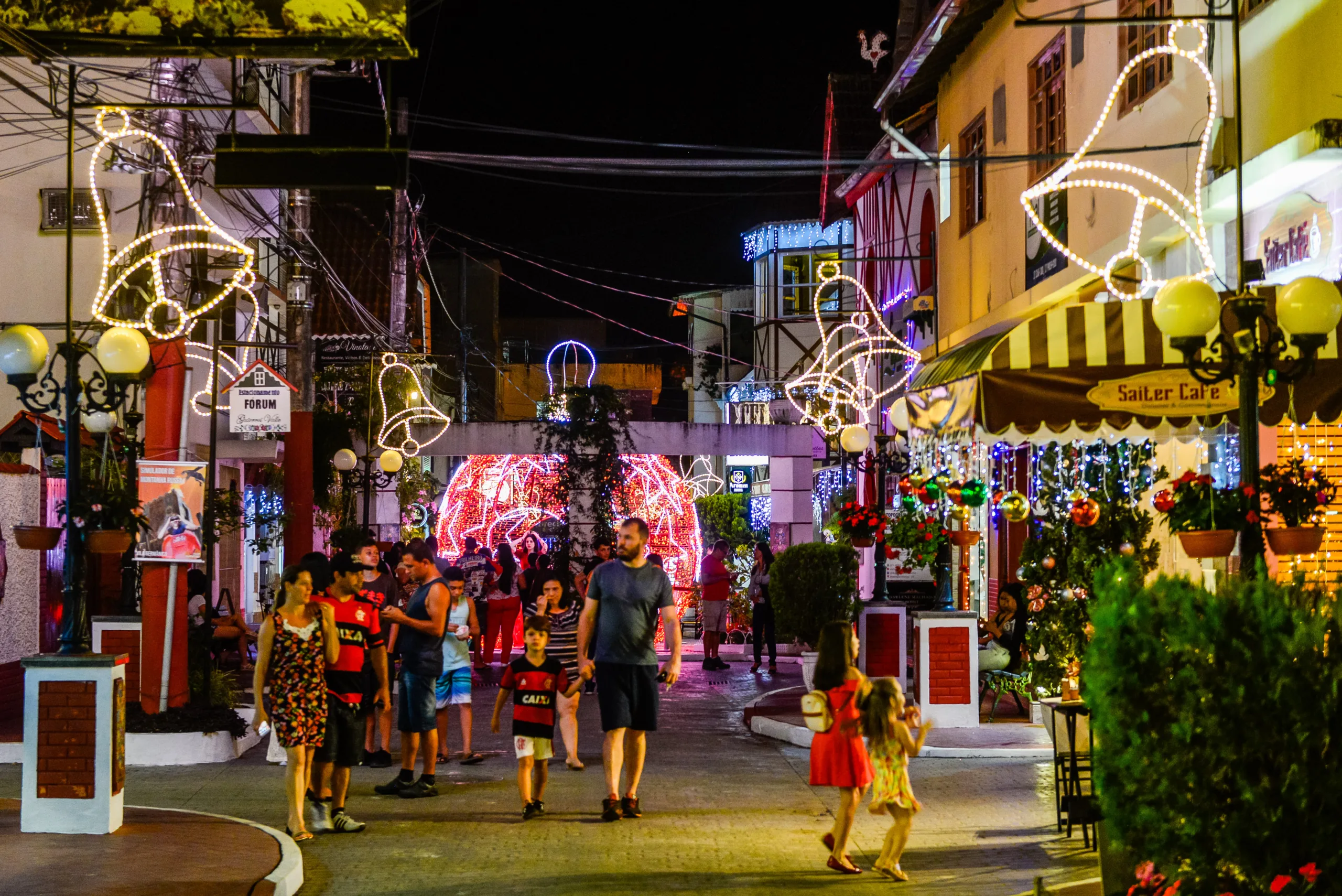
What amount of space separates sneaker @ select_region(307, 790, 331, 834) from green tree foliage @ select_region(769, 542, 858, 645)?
901 centimetres

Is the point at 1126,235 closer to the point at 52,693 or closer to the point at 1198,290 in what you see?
the point at 1198,290

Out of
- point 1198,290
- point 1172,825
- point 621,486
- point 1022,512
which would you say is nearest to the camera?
point 1172,825

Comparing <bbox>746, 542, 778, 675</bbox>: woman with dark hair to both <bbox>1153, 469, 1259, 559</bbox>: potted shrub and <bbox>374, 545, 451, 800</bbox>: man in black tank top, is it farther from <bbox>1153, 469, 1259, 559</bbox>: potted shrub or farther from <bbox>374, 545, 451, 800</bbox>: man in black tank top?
<bbox>1153, 469, 1259, 559</bbox>: potted shrub

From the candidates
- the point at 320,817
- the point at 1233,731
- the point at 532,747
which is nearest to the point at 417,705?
the point at 532,747

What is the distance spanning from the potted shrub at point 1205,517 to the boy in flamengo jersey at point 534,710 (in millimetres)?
4083

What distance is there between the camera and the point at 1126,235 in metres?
14.8

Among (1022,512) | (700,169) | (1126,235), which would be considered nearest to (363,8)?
(700,169)

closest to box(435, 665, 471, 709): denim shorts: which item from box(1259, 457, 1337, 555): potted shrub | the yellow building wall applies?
box(1259, 457, 1337, 555): potted shrub

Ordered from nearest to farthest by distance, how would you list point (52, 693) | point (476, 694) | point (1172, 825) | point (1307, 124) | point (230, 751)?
point (1172, 825) < point (52, 693) < point (1307, 124) < point (230, 751) < point (476, 694)

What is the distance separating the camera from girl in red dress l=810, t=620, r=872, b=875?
342 inches

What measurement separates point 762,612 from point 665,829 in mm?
12821

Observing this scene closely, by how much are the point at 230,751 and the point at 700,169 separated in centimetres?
674

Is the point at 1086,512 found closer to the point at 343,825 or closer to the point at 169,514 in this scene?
the point at 343,825

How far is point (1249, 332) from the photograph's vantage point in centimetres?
811
